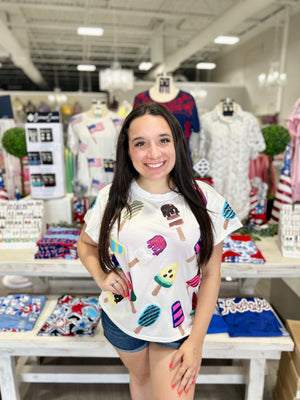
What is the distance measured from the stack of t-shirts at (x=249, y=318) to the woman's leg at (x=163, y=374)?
2.33ft

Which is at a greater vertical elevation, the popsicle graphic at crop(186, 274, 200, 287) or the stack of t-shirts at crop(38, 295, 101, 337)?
the popsicle graphic at crop(186, 274, 200, 287)

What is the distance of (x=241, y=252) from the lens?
2143 millimetres

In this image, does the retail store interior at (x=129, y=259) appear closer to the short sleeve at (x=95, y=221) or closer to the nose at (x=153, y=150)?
the short sleeve at (x=95, y=221)

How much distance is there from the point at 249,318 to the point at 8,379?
1530 mm

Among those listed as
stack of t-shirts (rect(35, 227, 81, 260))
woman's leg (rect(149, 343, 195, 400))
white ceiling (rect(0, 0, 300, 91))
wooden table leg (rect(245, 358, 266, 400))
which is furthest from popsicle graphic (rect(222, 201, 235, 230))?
white ceiling (rect(0, 0, 300, 91))

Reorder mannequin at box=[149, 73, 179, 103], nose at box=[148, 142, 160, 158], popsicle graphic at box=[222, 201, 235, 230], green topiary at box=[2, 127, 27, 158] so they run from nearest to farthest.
Result: nose at box=[148, 142, 160, 158], popsicle graphic at box=[222, 201, 235, 230], mannequin at box=[149, 73, 179, 103], green topiary at box=[2, 127, 27, 158]

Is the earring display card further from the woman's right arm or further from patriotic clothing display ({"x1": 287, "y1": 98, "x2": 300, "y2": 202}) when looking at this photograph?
patriotic clothing display ({"x1": 287, "y1": 98, "x2": 300, "y2": 202})

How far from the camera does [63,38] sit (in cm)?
1009

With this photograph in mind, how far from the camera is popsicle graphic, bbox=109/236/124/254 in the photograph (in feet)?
4.15

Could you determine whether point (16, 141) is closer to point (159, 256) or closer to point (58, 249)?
point (58, 249)

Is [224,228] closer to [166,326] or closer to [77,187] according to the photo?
[166,326]

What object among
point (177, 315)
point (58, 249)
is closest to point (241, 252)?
point (177, 315)

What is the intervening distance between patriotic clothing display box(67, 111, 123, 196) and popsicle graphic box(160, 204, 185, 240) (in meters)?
1.69

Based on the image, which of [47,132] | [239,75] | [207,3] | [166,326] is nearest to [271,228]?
[166,326]
